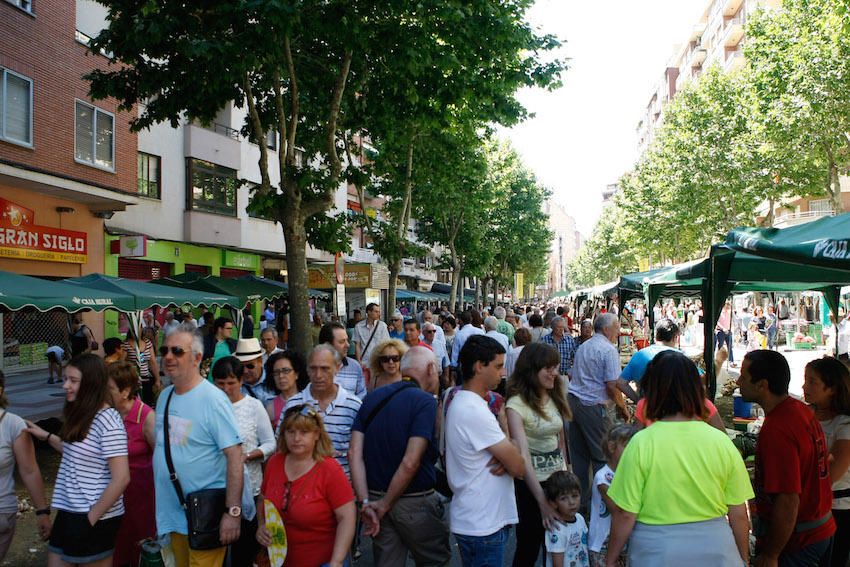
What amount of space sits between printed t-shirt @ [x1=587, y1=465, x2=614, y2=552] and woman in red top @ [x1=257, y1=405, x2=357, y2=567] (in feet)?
5.39

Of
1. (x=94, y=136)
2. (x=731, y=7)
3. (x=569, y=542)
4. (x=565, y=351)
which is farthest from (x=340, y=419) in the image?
(x=731, y=7)

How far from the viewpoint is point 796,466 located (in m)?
3.31

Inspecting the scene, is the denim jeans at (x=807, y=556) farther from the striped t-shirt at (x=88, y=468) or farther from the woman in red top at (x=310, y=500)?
the striped t-shirt at (x=88, y=468)

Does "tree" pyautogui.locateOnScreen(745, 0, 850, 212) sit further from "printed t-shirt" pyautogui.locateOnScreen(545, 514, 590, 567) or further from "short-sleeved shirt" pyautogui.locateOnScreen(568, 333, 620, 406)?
"printed t-shirt" pyautogui.locateOnScreen(545, 514, 590, 567)

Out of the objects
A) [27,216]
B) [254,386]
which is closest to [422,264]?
[27,216]

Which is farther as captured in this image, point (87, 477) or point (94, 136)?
point (94, 136)

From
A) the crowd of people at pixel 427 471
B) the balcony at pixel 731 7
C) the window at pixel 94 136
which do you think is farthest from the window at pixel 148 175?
the balcony at pixel 731 7

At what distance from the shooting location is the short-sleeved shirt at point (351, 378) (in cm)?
611

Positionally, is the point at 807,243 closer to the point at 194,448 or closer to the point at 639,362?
the point at 639,362

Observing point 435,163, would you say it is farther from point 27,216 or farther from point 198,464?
point 198,464

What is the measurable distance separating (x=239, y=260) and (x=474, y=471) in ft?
83.7

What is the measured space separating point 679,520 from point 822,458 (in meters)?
1.24

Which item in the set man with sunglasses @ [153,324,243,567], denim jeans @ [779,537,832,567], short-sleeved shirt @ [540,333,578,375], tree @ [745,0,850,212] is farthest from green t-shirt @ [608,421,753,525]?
tree @ [745,0,850,212]

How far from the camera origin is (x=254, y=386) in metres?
6.10
